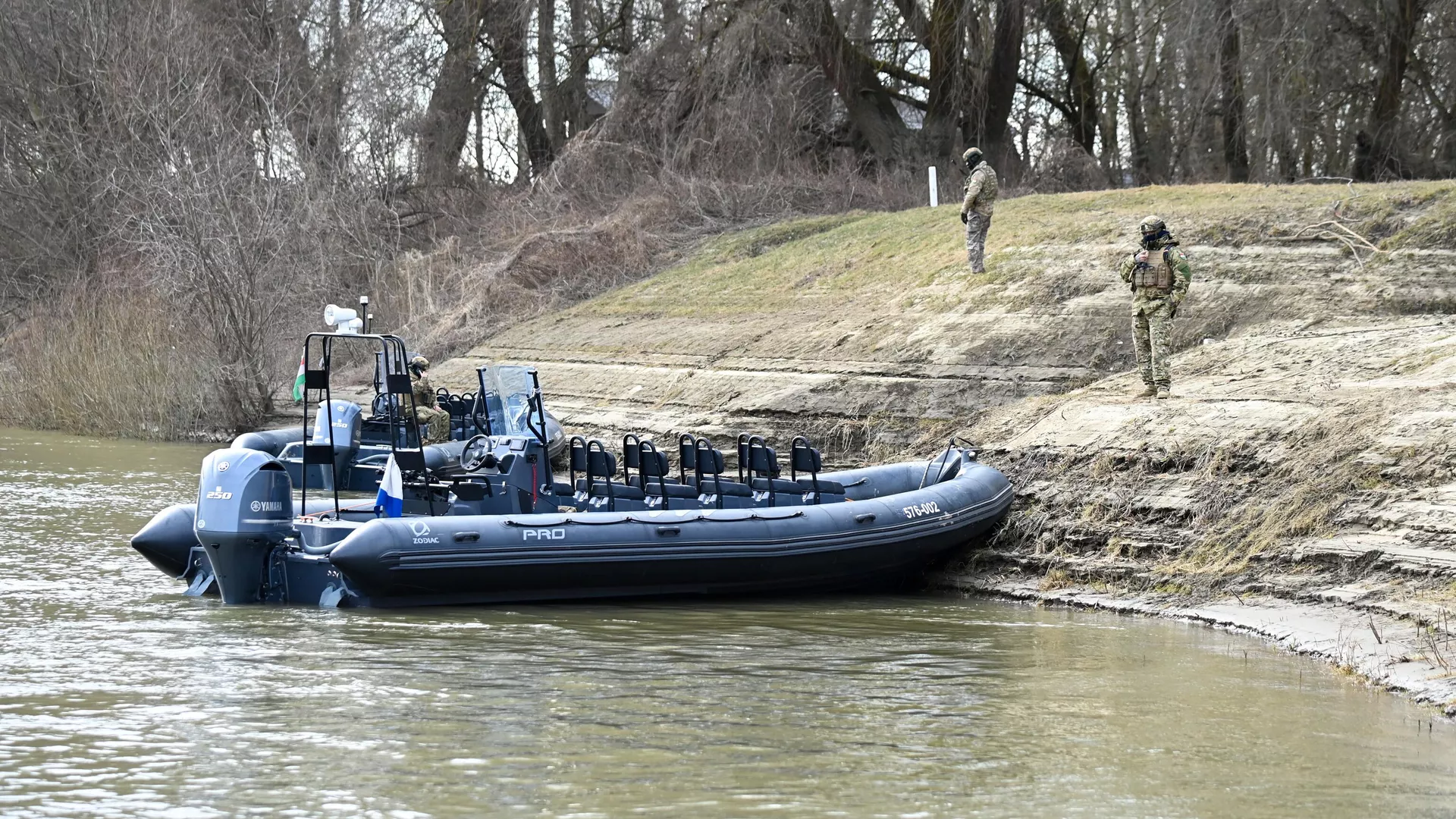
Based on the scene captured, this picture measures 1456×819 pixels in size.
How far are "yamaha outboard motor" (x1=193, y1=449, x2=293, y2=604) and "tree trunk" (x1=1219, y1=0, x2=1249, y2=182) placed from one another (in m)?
16.0

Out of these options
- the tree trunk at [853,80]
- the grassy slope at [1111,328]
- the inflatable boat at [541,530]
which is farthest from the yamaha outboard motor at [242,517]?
the tree trunk at [853,80]

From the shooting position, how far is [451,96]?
118ft

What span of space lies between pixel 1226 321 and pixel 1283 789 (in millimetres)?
11040

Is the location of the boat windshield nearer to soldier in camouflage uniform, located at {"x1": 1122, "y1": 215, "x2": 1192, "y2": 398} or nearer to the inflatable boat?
the inflatable boat

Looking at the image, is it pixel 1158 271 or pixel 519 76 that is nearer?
pixel 1158 271

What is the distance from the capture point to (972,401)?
16953 mm

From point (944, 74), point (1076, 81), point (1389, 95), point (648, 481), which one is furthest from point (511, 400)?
point (1076, 81)

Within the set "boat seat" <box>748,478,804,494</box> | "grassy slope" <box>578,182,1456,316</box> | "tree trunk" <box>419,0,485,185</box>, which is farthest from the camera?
"tree trunk" <box>419,0,485,185</box>

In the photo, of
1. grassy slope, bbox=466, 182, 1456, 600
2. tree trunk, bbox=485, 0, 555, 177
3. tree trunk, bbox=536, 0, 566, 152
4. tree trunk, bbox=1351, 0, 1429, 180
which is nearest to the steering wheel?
grassy slope, bbox=466, 182, 1456, 600

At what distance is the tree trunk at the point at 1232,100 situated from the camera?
75.2 feet

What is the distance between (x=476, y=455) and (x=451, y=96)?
24333 mm

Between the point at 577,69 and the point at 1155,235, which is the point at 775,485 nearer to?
the point at 1155,235

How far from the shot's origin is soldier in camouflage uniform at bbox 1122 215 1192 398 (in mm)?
14133

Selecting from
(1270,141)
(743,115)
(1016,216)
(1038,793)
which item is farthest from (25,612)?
(743,115)
